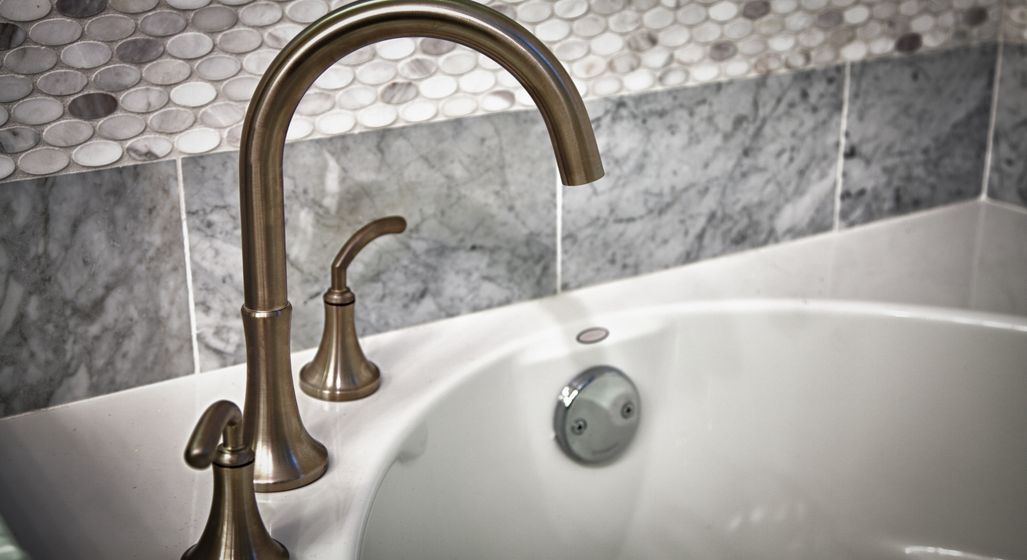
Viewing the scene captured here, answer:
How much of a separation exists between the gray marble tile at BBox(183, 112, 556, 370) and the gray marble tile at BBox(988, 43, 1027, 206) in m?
0.64

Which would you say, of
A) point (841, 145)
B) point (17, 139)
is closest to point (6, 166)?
point (17, 139)

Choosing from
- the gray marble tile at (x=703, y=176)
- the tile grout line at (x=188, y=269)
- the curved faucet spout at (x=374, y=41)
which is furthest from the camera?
the gray marble tile at (x=703, y=176)

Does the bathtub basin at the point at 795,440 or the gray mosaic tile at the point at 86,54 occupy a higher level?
the gray mosaic tile at the point at 86,54

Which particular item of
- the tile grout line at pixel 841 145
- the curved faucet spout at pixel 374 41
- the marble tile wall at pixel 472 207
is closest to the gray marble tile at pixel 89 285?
the marble tile wall at pixel 472 207

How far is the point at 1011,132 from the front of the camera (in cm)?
134

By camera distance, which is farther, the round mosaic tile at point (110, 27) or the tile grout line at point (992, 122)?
the tile grout line at point (992, 122)

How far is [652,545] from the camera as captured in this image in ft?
3.61

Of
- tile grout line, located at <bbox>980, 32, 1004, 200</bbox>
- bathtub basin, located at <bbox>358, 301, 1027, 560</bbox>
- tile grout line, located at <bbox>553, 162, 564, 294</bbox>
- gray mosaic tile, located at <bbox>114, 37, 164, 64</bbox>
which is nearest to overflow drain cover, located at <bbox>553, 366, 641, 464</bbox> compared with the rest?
bathtub basin, located at <bbox>358, 301, 1027, 560</bbox>

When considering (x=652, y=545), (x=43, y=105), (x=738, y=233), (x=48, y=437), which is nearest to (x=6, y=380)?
(x=48, y=437)

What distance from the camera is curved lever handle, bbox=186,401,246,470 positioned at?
559 mm

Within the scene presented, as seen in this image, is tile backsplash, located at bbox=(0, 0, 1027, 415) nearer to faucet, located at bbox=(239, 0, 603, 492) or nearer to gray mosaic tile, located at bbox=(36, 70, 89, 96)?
gray mosaic tile, located at bbox=(36, 70, 89, 96)

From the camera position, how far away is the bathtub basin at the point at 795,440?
107 centimetres

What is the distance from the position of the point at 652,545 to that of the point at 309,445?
450 mm

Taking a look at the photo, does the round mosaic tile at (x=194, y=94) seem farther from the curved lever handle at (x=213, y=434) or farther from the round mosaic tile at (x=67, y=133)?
the curved lever handle at (x=213, y=434)
